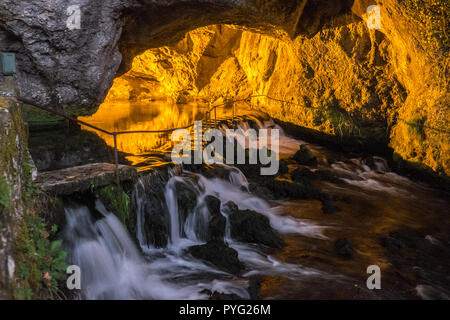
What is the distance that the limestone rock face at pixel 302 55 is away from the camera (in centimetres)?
760

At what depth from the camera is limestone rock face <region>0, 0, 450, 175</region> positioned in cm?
760

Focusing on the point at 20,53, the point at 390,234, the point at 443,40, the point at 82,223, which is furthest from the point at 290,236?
the point at 20,53

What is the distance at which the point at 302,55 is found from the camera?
12562 mm

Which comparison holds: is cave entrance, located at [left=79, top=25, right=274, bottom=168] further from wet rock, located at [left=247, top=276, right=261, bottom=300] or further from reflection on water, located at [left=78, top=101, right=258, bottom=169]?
wet rock, located at [left=247, top=276, right=261, bottom=300]

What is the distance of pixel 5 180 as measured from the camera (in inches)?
129

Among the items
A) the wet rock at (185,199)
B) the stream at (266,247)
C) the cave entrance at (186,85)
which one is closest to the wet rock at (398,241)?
the stream at (266,247)

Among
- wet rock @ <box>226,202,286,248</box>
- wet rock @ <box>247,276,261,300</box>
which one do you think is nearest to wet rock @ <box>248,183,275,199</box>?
wet rock @ <box>226,202,286,248</box>

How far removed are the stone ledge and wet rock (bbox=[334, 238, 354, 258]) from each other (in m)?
3.64

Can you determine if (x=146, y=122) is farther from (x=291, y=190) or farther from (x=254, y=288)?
(x=254, y=288)

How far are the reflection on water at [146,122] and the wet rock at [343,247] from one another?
13.1 ft

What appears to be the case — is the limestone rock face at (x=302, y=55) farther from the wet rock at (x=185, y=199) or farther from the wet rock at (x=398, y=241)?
the wet rock at (x=185, y=199)

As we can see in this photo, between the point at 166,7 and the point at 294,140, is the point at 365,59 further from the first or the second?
the point at 166,7

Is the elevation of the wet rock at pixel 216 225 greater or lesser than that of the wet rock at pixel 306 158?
lesser

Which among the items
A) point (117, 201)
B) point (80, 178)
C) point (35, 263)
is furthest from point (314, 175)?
point (35, 263)
